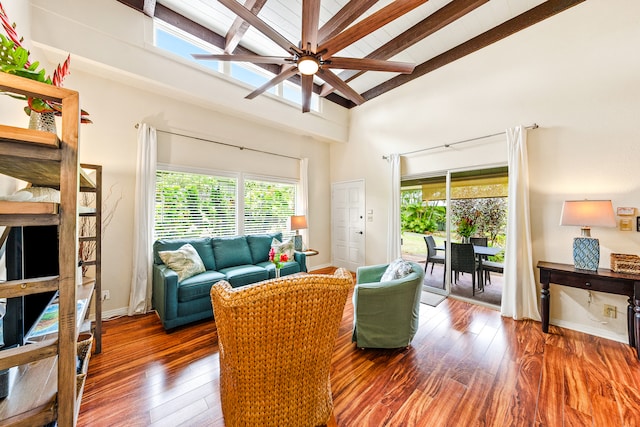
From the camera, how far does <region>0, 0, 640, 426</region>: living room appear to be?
101 inches

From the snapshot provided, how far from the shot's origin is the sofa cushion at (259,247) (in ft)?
13.0

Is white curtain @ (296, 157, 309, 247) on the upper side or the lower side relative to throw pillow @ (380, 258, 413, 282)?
upper

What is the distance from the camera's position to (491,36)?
11.2 ft

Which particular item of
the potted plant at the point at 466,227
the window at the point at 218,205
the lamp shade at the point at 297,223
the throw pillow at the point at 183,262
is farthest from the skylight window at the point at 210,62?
the potted plant at the point at 466,227

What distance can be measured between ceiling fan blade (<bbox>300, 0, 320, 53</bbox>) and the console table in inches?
133

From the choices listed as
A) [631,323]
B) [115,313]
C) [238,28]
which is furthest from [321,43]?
[631,323]

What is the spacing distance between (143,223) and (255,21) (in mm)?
2788

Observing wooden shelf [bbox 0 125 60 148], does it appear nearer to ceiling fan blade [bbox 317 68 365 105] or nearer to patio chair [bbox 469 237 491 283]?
ceiling fan blade [bbox 317 68 365 105]

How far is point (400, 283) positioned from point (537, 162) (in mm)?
2546

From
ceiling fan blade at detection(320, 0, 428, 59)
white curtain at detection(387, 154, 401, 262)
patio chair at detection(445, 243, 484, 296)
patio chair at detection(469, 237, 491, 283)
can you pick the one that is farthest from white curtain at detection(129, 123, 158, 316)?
patio chair at detection(469, 237, 491, 283)

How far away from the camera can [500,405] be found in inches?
67.8

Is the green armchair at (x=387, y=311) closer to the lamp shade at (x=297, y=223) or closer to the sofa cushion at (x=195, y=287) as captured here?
the sofa cushion at (x=195, y=287)

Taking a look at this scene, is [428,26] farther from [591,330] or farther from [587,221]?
[591,330]

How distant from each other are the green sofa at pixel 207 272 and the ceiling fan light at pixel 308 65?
8.30 ft
